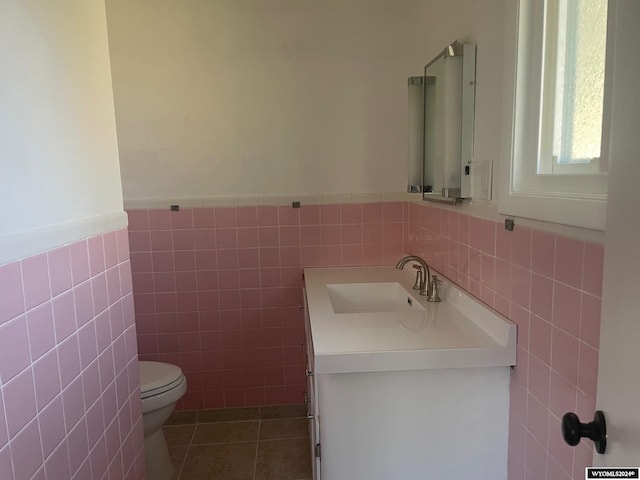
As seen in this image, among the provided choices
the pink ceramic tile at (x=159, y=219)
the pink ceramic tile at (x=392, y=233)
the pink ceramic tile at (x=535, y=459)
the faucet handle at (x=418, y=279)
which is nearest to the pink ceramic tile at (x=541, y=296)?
the pink ceramic tile at (x=535, y=459)

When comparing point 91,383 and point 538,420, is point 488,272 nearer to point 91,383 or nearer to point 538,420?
point 538,420

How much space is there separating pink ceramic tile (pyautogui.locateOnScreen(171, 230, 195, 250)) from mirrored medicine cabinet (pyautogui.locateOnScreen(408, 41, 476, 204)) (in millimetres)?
1191

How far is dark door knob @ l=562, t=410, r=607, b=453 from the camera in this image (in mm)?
723

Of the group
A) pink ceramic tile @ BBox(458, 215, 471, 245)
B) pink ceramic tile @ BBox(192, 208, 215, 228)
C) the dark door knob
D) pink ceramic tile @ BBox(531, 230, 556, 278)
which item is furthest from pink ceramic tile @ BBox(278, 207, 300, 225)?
the dark door knob

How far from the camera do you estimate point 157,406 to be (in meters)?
Result: 2.00

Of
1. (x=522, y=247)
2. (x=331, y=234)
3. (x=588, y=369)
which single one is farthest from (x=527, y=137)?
(x=331, y=234)

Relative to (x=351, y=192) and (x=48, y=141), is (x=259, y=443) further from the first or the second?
(x=48, y=141)

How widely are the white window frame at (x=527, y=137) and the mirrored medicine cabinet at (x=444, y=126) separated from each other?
1.04ft

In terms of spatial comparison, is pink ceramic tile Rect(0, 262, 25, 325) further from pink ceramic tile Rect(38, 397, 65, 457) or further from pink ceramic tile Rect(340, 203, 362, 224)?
pink ceramic tile Rect(340, 203, 362, 224)

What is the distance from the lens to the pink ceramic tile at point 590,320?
0.98 meters

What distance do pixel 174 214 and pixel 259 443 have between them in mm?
1285

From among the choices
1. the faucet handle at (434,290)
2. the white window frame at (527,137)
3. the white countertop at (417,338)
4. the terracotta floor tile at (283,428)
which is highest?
the white window frame at (527,137)

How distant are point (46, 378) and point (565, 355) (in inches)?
46.6

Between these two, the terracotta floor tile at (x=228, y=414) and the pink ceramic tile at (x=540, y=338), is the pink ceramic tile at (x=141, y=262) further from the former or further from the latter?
the pink ceramic tile at (x=540, y=338)
